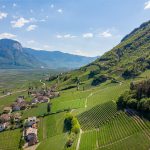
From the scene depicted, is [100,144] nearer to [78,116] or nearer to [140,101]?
[140,101]

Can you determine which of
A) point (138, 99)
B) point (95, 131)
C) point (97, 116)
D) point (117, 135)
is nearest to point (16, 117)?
point (97, 116)

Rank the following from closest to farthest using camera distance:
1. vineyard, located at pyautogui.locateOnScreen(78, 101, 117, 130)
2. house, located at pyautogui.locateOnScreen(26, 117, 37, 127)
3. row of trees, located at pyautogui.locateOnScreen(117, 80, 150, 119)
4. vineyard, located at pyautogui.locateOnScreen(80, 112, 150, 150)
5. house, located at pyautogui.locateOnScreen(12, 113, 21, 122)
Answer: vineyard, located at pyautogui.locateOnScreen(80, 112, 150, 150) < row of trees, located at pyautogui.locateOnScreen(117, 80, 150, 119) < vineyard, located at pyautogui.locateOnScreen(78, 101, 117, 130) < house, located at pyautogui.locateOnScreen(26, 117, 37, 127) < house, located at pyautogui.locateOnScreen(12, 113, 21, 122)

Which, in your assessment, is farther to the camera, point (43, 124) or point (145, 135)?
point (43, 124)

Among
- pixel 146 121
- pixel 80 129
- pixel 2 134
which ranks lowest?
pixel 2 134

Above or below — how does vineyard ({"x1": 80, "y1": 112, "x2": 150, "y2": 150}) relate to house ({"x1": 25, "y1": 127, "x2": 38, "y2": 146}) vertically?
above

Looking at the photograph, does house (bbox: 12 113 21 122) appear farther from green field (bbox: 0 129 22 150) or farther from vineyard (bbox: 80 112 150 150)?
vineyard (bbox: 80 112 150 150)

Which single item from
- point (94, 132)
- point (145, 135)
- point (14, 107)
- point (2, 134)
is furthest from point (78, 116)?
point (14, 107)

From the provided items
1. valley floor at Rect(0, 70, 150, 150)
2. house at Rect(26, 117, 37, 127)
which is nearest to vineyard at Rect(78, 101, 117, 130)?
valley floor at Rect(0, 70, 150, 150)

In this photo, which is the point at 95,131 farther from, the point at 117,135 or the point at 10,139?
the point at 10,139
